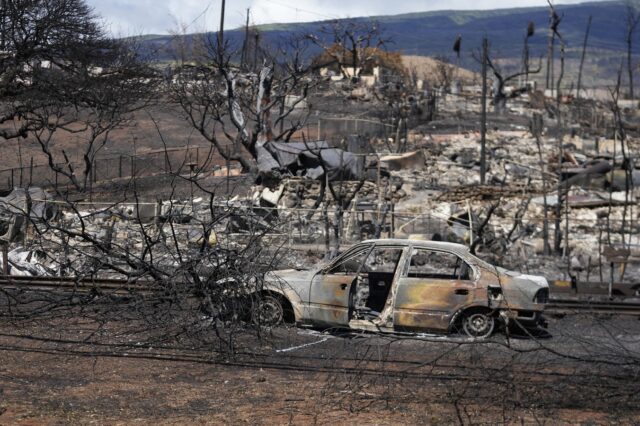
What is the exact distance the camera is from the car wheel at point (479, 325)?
12.9 meters

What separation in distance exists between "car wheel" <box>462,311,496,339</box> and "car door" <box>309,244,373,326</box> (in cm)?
166

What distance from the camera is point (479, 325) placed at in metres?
12.9

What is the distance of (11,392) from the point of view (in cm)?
1007

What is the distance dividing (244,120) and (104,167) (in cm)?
568

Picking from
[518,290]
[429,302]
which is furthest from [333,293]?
[518,290]

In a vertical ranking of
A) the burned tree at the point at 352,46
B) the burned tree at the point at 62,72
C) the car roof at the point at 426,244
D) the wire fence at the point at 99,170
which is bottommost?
the wire fence at the point at 99,170

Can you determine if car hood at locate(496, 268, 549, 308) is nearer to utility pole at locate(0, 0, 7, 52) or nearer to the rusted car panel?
the rusted car panel

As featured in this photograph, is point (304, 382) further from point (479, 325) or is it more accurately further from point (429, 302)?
point (479, 325)

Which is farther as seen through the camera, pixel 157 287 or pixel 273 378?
pixel 157 287

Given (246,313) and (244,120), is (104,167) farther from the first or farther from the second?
(246,313)

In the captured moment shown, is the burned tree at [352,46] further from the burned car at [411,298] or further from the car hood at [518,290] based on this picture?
the car hood at [518,290]

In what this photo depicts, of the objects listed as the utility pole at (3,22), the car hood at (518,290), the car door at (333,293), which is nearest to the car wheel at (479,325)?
the car hood at (518,290)

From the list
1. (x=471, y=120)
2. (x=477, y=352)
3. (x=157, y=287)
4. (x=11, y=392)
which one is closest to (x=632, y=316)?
(x=477, y=352)

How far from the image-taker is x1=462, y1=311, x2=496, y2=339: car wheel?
1286 cm
